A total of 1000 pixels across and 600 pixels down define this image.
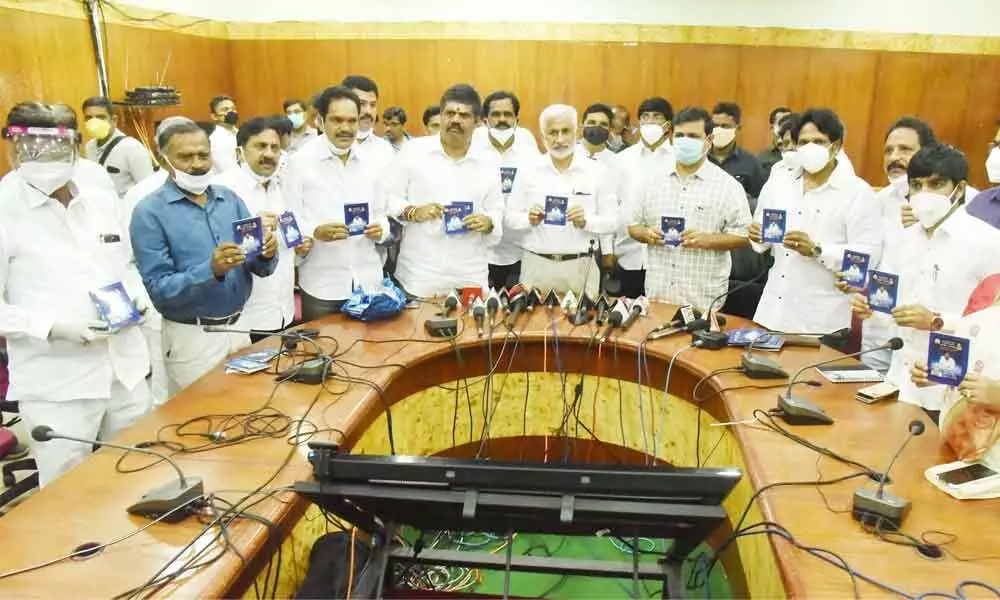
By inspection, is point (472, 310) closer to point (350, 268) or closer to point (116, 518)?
point (350, 268)

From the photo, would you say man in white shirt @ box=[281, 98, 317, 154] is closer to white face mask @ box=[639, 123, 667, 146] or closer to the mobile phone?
white face mask @ box=[639, 123, 667, 146]

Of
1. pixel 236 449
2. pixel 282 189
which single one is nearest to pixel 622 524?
pixel 236 449

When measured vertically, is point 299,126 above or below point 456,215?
above

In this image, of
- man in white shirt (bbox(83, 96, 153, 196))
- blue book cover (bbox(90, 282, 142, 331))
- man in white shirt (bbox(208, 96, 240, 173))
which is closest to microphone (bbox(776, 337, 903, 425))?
blue book cover (bbox(90, 282, 142, 331))

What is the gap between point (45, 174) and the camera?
212 cm

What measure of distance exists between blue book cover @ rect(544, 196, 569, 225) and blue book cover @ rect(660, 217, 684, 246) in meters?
0.49

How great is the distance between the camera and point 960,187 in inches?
89.0

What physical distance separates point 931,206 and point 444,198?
2.13 meters

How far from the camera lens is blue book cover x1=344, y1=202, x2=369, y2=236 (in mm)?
3035

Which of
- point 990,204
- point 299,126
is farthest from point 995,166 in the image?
point 299,126

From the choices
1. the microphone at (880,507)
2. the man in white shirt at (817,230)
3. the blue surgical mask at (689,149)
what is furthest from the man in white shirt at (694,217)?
the microphone at (880,507)

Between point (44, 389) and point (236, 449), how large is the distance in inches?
34.9

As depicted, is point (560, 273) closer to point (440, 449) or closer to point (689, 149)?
point (689, 149)

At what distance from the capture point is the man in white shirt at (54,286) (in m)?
2.10
